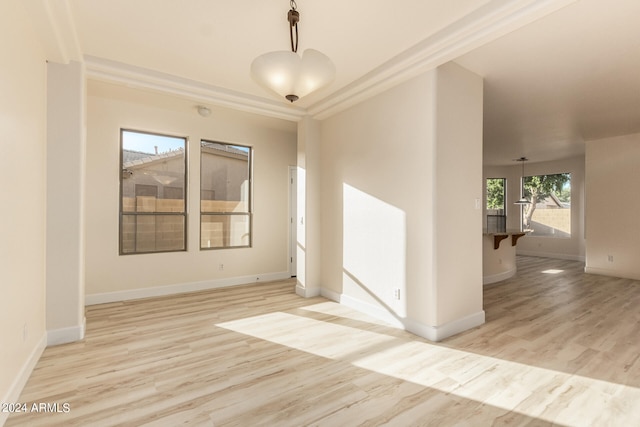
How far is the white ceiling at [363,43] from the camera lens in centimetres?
226

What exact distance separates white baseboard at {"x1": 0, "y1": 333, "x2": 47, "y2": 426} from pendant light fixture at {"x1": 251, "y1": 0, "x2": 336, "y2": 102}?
253 cm

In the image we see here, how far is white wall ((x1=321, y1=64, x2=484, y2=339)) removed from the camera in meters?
2.93

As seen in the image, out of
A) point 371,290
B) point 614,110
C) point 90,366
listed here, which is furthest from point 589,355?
point 90,366

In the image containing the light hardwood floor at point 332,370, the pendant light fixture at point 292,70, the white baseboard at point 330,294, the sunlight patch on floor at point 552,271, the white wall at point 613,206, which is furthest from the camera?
the sunlight patch on floor at point 552,271

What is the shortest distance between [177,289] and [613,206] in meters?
8.40

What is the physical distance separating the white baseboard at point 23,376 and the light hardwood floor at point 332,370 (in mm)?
52

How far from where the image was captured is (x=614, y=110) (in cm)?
443

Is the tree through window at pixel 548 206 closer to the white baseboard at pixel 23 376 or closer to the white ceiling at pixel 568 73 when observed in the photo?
the white ceiling at pixel 568 73

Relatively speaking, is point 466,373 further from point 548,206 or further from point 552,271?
point 548,206

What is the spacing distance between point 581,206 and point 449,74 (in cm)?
777

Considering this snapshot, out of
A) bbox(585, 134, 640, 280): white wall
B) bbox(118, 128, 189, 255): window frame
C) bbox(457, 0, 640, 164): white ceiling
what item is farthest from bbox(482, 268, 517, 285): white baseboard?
bbox(118, 128, 189, 255): window frame

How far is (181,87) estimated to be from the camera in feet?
11.6

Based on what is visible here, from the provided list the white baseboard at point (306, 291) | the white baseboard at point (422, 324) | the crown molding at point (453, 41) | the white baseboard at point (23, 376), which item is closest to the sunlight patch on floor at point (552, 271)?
the white baseboard at point (422, 324)

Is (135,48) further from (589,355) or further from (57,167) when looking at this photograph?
(589,355)
